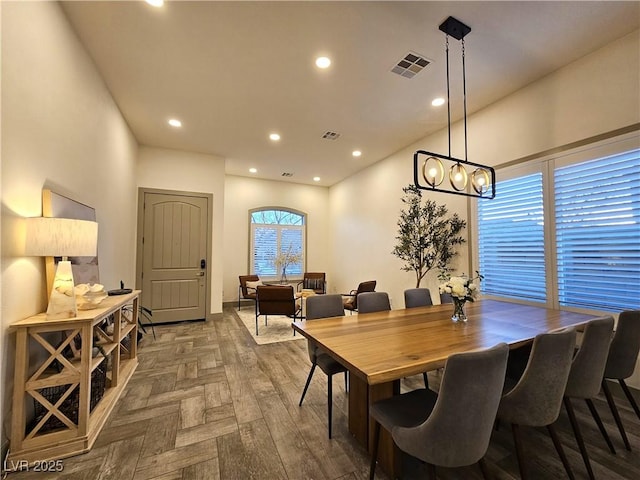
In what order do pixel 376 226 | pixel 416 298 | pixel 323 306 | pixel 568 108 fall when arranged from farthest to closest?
1. pixel 376 226
2. pixel 416 298
3. pixel 568 108
4. pixel 323 306

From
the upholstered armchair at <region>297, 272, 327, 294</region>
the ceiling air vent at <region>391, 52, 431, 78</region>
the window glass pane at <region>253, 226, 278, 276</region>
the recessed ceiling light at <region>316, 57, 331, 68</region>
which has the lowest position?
the upholstered armchair at <region>297, 272, 327, 294</region>

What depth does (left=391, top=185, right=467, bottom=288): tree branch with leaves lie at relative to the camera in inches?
160


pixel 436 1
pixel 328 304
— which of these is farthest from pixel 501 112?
pixel 328 304

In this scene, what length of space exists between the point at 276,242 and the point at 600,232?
6.12 meters

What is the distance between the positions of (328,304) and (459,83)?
9.89 ft

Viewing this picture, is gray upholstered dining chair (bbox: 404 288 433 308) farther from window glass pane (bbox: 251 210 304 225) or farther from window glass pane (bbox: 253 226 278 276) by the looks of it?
window glass pane (bbox: 251 210 304 225)

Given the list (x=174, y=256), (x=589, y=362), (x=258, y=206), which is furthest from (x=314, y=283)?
(x=589, y=362)

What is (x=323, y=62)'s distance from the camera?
110 inches

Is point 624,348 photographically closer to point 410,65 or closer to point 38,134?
point 410,65

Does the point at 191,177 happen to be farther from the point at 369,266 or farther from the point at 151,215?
the point at 369,266

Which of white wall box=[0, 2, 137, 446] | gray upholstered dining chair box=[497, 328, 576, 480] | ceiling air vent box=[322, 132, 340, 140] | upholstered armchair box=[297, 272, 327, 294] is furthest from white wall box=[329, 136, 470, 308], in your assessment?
white wall box=[0, 2, 137, 446]

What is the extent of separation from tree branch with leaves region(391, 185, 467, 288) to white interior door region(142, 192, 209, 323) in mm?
3803

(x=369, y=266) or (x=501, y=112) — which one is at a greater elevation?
(x=501, y=112)

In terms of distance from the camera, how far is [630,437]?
6.29ft
